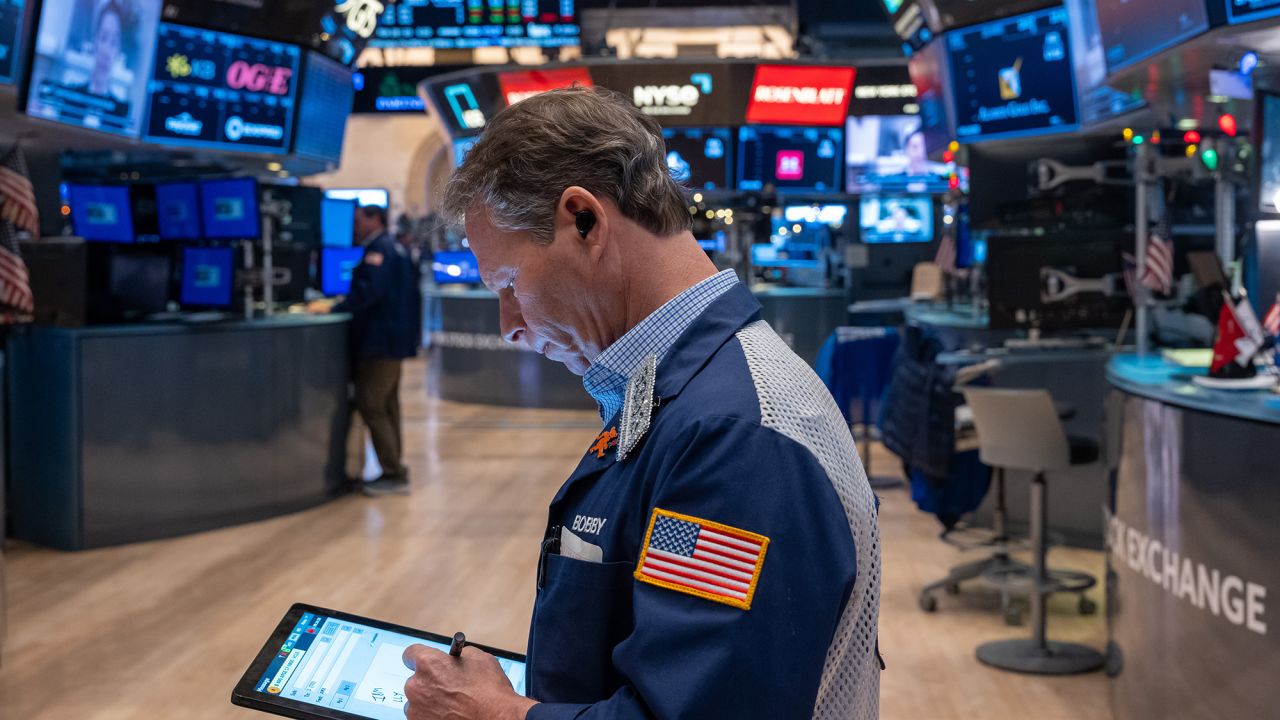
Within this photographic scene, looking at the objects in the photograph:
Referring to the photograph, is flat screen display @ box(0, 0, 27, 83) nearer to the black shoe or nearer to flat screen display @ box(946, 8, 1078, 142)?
the black shoe

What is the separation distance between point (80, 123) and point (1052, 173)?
4747mm

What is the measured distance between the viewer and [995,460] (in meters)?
4.63

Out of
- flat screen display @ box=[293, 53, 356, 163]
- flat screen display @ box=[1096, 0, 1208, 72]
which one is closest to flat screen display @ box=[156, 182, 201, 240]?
flat screen display @ box=[293, 53, 356, 163]

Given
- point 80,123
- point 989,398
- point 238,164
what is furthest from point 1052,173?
point 238,164

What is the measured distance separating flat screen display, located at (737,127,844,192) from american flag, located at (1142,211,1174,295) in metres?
7.85

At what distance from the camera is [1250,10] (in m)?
3.55

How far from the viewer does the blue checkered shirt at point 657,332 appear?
115cm

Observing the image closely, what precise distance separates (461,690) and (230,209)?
20.3 feet

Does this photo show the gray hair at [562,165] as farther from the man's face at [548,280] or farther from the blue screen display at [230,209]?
the blue screen display at [230,209]

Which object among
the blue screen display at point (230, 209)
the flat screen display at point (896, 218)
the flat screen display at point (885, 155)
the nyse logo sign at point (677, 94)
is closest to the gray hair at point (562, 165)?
the blue screen display at point (230, 209)

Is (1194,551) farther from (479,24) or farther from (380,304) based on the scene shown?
(479,24)

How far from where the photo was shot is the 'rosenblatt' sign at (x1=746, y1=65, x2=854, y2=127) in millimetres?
11898

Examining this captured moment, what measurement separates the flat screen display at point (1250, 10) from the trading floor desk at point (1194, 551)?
1.04 m

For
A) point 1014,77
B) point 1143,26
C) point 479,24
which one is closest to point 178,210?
point 1014,77
